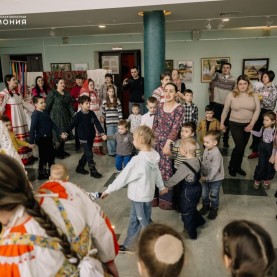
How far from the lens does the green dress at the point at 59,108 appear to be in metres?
6.06

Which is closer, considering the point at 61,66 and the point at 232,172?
the point at 232,172

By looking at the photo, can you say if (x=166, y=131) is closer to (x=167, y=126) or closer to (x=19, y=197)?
(x=167, y=126)

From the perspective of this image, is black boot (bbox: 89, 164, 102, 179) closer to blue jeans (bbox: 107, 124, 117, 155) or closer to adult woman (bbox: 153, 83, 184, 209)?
blue jeans (bbox: 107, 124, 117, 155)

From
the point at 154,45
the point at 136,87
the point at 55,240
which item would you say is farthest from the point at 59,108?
the point at 55,240

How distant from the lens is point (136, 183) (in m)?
2.82

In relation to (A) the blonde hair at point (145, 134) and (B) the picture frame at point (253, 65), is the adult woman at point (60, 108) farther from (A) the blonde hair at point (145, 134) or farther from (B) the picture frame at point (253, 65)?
(B) the picture frame at point (253, 65)

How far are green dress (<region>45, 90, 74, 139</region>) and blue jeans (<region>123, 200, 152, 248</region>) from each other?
12.2 feet

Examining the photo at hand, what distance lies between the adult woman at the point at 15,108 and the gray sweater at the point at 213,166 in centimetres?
379

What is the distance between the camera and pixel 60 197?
3.88 ft

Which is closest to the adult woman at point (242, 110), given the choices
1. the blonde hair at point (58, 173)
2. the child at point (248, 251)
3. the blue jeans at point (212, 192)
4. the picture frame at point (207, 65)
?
the blue jeans at point (212, 192)

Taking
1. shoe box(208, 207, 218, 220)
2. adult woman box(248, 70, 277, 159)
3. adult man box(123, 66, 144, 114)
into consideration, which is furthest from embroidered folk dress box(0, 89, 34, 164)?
adult woman box(248, 70, 277, 159)

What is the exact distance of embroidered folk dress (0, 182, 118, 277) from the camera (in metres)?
0.99

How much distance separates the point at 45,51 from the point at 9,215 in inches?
418

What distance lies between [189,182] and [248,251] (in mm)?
1910
